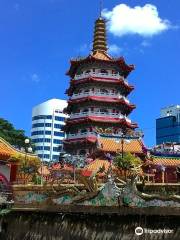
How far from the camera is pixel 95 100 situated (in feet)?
182

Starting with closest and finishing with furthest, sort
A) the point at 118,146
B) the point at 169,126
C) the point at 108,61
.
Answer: the point at 118,146
the point at 108,61
the point at 169,126

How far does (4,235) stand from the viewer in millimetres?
27547

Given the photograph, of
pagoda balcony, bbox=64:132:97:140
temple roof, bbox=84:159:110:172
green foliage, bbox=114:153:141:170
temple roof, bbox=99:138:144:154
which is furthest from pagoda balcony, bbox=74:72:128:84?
green foliage, bbox=114:153:141:170

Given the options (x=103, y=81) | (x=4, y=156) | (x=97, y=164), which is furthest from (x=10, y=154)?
(x=103, y=81)

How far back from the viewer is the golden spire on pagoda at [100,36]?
6191 cm

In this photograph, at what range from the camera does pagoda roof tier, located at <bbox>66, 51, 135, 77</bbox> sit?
2281 inches

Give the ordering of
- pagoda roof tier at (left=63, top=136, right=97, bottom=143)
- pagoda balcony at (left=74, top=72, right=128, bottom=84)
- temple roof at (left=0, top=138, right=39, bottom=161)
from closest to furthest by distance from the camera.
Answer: temple roof at (left=0, top=138, right=39, bottom=161)
pagoda roof tier at (left=63, top=136, right=97, bottom=143)
pagoda balcony at (left=74, top=72, right=128, bottom=84)

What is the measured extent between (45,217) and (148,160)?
17359mm

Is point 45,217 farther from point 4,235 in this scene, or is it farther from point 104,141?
point 104,141

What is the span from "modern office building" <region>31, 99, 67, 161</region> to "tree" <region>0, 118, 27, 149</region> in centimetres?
4732

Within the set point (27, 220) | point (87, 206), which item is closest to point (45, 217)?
point (27, 220)

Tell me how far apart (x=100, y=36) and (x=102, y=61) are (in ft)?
20.2

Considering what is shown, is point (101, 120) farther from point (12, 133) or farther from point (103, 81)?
point (12, 133)

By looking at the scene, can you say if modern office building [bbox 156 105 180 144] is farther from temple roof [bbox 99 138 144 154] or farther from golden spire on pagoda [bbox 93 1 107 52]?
temple roof [bbox 99 138 144 154]
